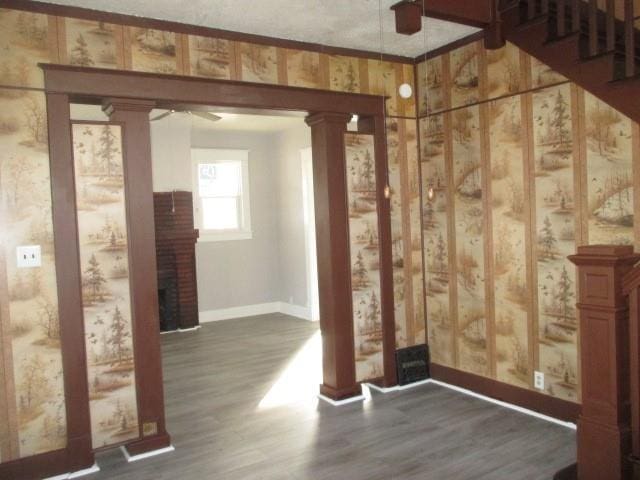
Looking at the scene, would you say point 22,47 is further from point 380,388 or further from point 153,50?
point 380,388

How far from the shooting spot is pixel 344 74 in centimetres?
415

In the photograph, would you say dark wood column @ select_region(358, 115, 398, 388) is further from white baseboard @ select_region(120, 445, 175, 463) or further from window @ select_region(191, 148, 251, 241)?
window @ select_region(191, 148, 251, 241)

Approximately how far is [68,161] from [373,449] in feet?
8.16

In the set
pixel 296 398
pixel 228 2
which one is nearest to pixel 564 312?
pixel 296 398

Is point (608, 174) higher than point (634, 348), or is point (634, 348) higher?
point (608, 174)

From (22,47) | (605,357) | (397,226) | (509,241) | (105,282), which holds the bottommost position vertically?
(605,357)

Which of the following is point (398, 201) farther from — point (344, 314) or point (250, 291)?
point (250, 291)

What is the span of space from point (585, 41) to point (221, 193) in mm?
5587

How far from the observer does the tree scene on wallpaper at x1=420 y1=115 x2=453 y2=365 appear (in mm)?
4379

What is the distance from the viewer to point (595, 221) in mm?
3322

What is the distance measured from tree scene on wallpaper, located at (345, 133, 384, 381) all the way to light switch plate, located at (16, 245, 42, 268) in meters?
2.16

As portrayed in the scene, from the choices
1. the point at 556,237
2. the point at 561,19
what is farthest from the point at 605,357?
the point at 561,19

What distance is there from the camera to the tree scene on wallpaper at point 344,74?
4.09m

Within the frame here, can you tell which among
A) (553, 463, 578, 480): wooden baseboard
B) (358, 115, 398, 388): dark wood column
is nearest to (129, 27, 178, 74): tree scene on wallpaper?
(358, 115, 398, 388): dark wood column
